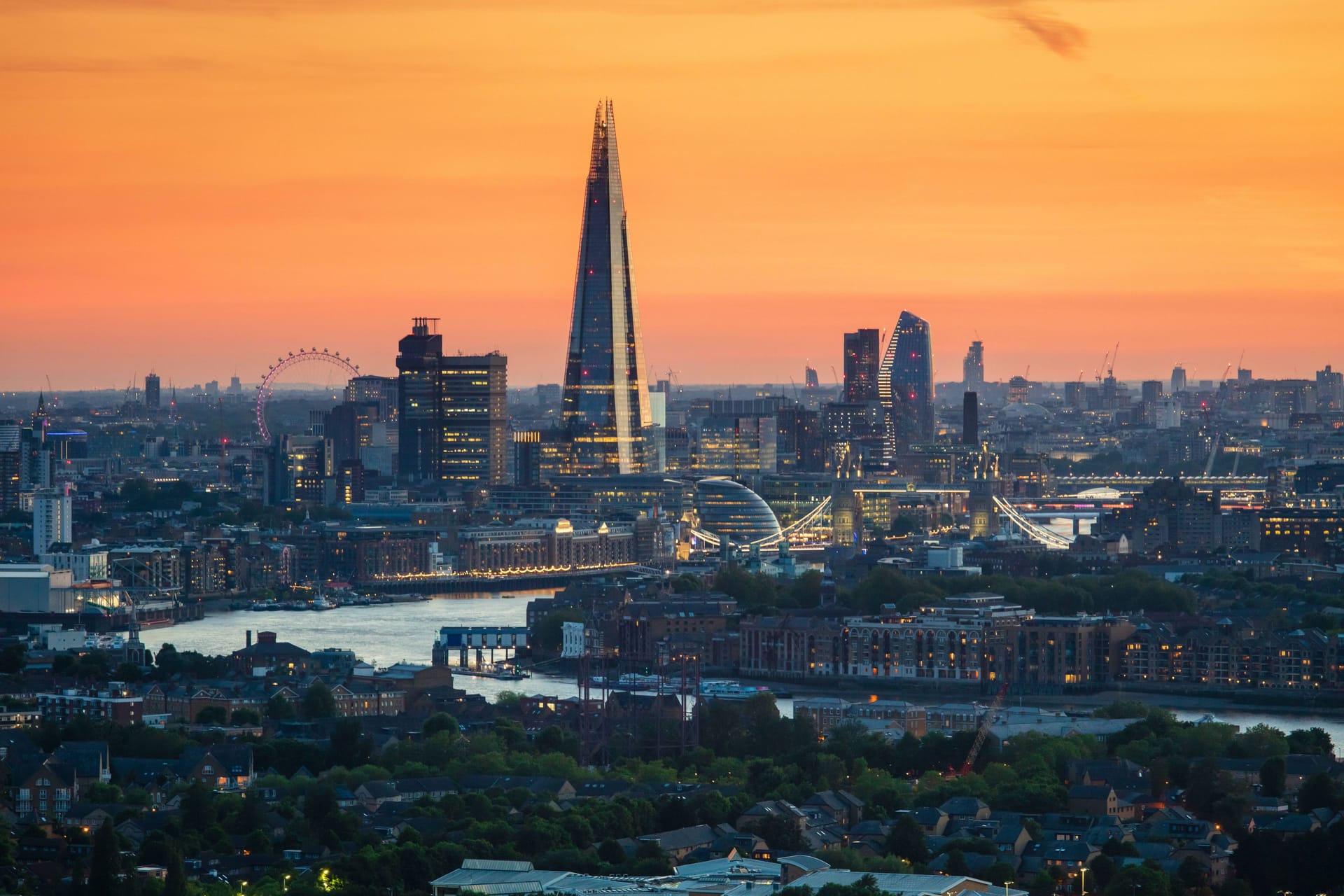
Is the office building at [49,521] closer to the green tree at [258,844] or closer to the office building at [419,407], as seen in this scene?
the office building at [419,407]

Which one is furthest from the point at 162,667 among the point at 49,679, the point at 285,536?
the point at 285,536

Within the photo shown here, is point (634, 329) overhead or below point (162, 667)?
overhead

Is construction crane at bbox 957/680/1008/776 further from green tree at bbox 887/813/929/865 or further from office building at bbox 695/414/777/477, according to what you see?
office building at bbox 695/414/777/477

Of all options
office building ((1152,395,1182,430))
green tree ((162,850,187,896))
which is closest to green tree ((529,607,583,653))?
green tree ((162,850,187,896))

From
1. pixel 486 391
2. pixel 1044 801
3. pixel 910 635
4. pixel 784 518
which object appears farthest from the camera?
pixel 486 391

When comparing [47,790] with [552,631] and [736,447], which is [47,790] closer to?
[552,631]

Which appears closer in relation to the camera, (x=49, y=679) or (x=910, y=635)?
(x=49, y=679)

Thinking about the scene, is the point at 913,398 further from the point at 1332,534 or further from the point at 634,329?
the point at 1332,534
